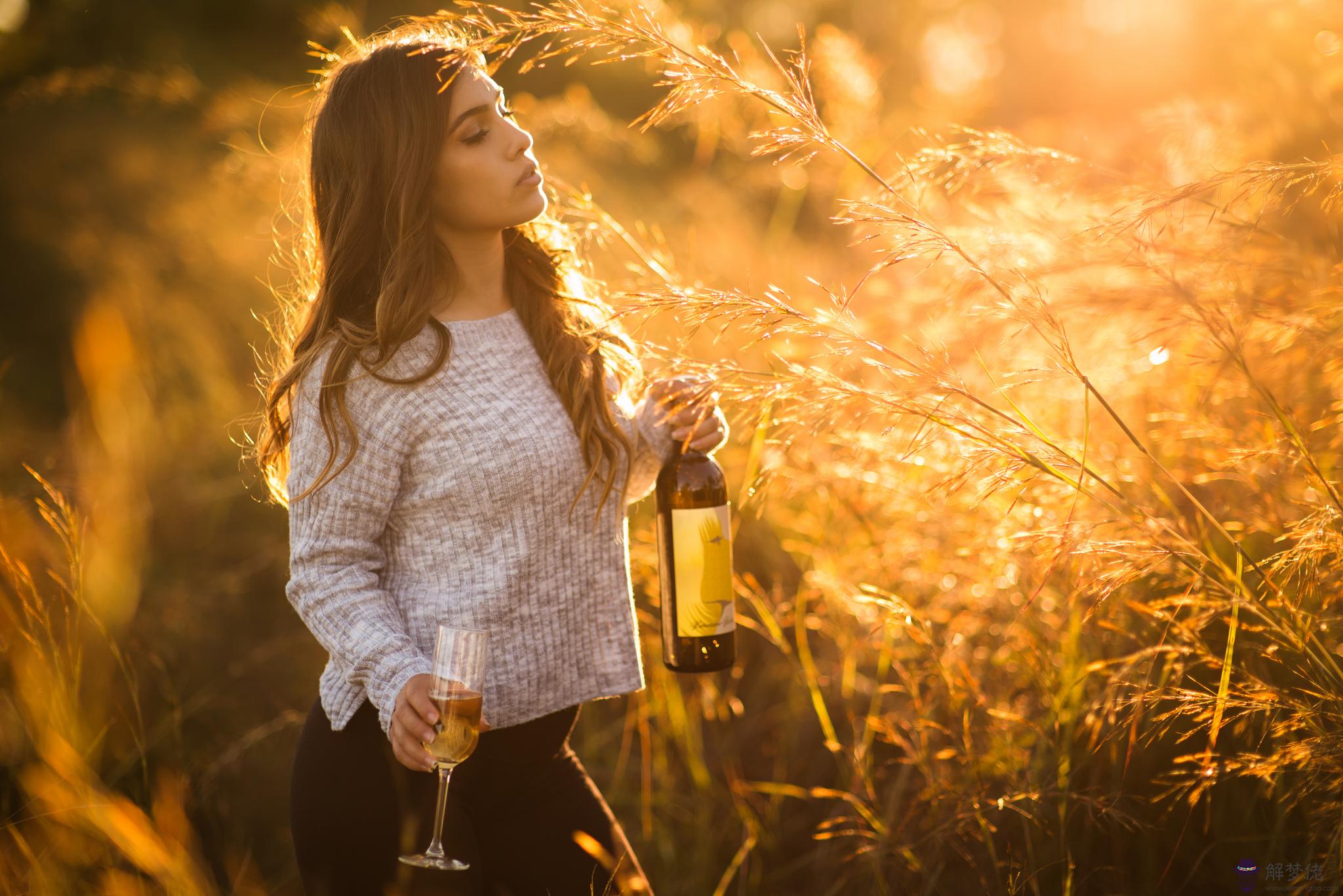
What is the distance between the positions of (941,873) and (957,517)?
94 centimetres

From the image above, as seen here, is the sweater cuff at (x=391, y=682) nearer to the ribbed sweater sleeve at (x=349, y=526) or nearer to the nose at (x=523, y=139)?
the ribbed sweater sleeve at (x=349, y=526)

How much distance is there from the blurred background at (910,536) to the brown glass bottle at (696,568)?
0.15 metres

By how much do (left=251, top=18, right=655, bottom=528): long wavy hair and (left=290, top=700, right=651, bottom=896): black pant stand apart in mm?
559

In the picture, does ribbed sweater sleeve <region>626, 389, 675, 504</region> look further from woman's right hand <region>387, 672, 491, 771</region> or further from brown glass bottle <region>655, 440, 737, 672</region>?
woman's right hand <region>387, 672, 491, 771</region>

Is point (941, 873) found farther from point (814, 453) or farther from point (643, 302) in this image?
point (643, 302)

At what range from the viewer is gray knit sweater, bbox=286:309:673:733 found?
78.5 inches

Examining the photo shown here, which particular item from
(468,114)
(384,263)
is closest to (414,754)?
(384,263)

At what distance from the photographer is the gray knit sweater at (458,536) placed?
1994 millimetres

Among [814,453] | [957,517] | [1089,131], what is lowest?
[957,517]

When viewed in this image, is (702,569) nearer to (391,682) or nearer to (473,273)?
(391,682)

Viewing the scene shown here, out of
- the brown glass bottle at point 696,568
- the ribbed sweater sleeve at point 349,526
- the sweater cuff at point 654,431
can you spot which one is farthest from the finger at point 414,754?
the sweater cuff at point 654,431

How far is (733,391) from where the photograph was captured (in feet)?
6.21

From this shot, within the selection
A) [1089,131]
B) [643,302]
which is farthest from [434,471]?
[1089,131]

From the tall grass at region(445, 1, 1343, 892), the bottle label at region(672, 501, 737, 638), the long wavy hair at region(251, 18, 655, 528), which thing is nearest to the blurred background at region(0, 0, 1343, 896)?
the tall grass at region(445, 1, 1343, 892)
